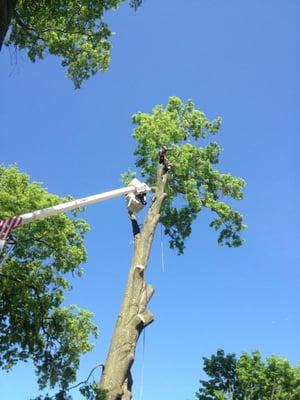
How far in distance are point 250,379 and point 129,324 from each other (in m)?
15.7

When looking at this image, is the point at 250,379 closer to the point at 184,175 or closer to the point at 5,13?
the point at 184,175

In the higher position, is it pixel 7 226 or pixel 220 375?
pixel 220 375

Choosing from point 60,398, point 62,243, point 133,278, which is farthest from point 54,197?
point 60,398

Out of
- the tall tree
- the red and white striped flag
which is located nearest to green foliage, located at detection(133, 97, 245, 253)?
the tall tree

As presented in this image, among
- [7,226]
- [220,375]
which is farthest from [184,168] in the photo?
[220,375]

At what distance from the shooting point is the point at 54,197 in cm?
1881

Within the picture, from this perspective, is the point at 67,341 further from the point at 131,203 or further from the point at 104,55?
the point at 104,55

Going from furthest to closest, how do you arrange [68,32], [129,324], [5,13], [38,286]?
[38,286]
[68,32]
[129,324]
[5,13]

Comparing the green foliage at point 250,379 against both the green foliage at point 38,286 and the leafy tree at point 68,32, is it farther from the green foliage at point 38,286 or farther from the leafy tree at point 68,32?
the leafy tree at point 68,32

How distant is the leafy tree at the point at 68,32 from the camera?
10148 millimetres

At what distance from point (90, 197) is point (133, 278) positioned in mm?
4041

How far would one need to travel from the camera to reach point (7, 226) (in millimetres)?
10266

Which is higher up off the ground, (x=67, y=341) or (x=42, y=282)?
(x=42, y=282)

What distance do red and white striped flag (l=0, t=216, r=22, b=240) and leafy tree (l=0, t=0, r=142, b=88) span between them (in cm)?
381
